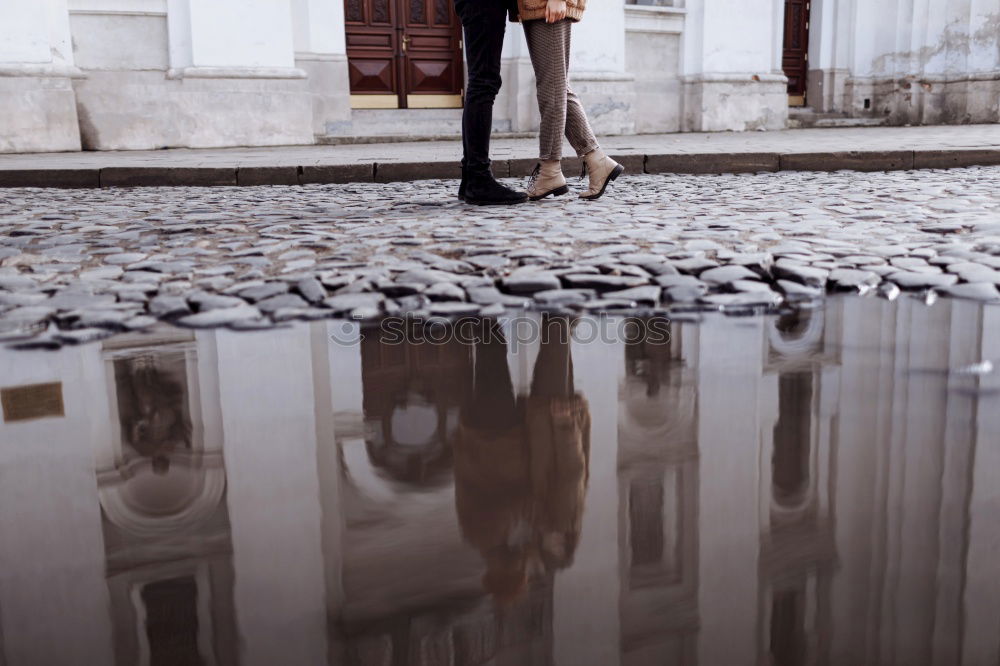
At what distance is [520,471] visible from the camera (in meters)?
1.38

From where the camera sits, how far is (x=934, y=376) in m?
1.85

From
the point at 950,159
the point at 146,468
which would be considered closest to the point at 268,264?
the point at 146,468

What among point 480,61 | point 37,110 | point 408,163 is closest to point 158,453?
point 480,61

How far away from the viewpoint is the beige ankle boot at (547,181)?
5.06 metres

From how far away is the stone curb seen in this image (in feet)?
22.4

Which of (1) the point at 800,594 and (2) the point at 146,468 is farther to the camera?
(2) the point at 146,468

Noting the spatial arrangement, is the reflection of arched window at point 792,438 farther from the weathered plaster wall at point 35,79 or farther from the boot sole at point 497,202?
the weathered plaster wall at point 35,79

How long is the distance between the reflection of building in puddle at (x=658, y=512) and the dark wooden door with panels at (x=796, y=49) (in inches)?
532

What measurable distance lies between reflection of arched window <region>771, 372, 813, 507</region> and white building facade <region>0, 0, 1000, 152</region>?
29.8 ft

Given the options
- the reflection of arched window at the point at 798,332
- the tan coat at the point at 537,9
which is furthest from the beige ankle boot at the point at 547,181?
the reflection of arched window at the point at 798,332

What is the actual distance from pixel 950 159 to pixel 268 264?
19.7ft

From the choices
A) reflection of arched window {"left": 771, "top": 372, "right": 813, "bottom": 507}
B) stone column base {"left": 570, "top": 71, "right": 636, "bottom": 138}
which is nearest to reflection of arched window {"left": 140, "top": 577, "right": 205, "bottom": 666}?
reflection of arched window {"left": 771, "top": 372, "right": 813, "bottom": 507}

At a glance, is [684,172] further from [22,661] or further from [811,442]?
[22,661]

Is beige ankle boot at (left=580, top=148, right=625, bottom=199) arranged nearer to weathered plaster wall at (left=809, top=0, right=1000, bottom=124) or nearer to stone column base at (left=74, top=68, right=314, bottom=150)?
stone column base at (left=74, top=68, right=314, bottom=150)
